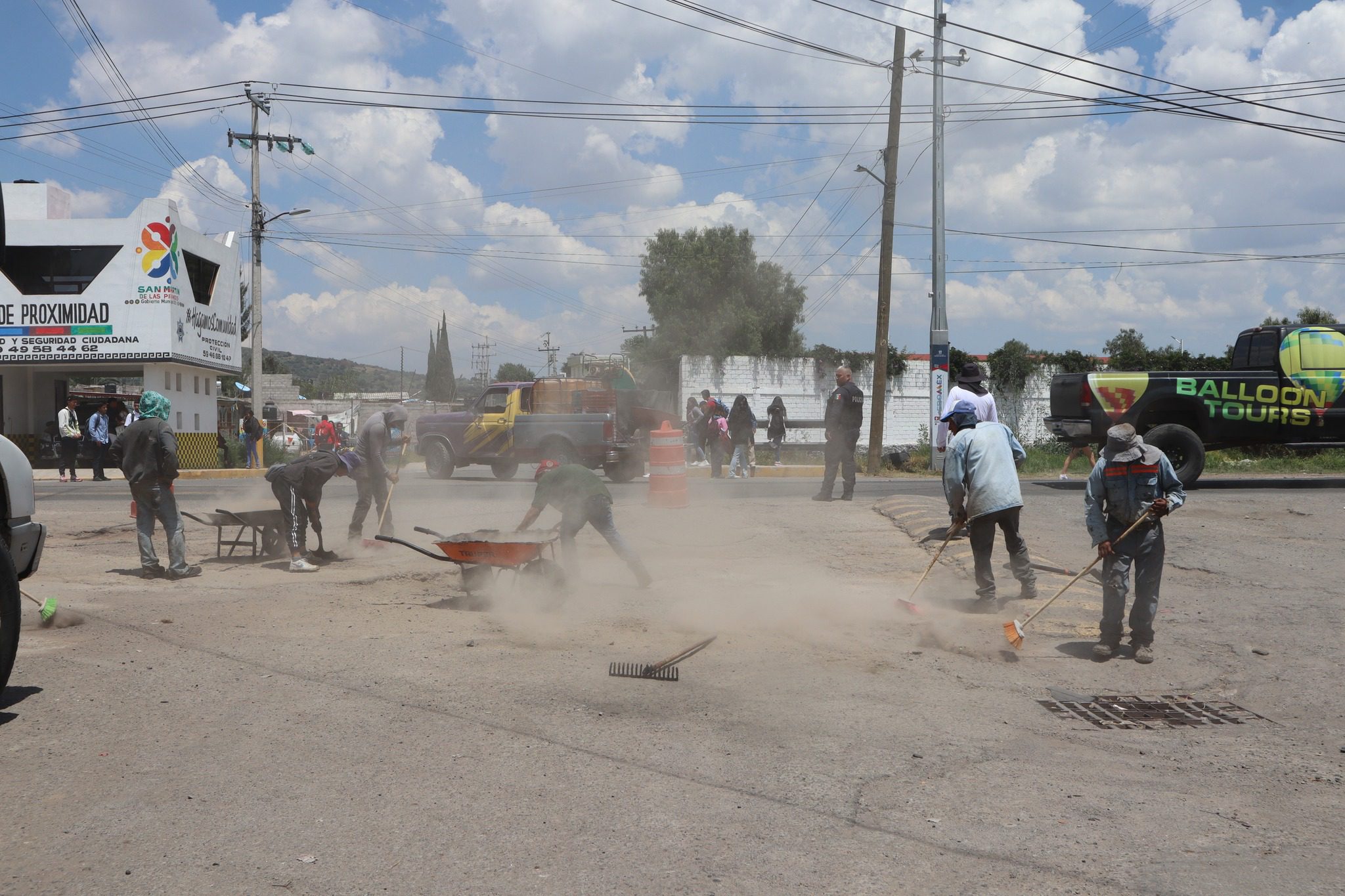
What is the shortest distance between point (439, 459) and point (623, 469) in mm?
3937

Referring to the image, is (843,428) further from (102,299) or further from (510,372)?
(510,372)

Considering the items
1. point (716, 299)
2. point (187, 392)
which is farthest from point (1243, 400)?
point (716, 299)

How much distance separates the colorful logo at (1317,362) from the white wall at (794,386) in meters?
16.4

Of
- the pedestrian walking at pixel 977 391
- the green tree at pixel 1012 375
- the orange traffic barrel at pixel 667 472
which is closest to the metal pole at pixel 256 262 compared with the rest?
the orange traffic barrel at pixel 667 472

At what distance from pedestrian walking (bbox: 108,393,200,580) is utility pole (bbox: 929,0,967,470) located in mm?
16066

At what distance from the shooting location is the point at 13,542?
5.72 m

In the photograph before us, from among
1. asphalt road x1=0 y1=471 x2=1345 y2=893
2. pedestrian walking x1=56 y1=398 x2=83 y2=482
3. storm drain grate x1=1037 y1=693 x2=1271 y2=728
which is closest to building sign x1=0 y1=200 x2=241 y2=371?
pedestrian walking x1=56 y1=398 x2=83 y2=482

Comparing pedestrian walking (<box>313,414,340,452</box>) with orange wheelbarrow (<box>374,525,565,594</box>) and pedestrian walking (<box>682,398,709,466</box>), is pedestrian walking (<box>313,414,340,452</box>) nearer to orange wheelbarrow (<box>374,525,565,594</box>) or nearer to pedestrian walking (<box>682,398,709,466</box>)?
orange wheelbarrow (<box>374,525,565,594</box>)

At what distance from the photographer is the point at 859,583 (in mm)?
9812

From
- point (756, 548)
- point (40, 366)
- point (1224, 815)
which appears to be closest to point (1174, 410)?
point (756, 548)

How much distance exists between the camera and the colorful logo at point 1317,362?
1602 cm

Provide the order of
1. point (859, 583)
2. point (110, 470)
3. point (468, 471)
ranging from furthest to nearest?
point (110, 470)
point (468, 471)
point (859, 583)

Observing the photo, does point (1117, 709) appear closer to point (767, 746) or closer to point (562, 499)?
point (767, 746)

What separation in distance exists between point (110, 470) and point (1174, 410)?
25.3 metres
